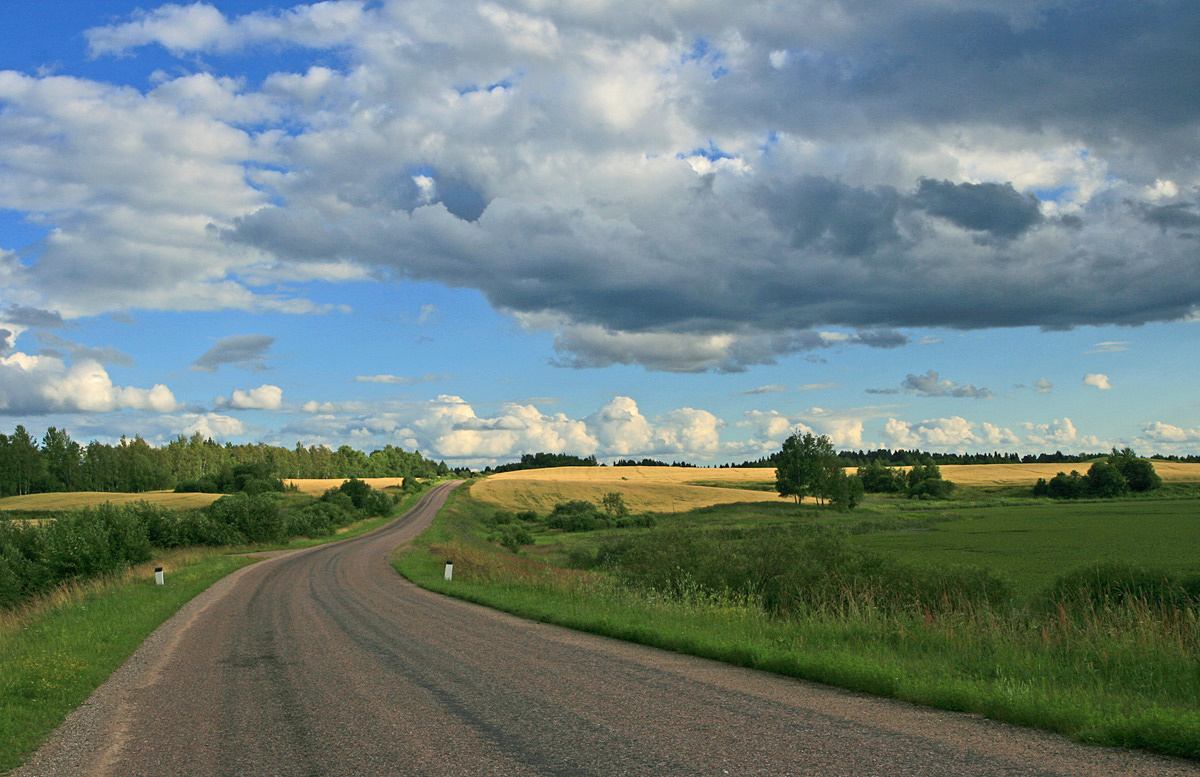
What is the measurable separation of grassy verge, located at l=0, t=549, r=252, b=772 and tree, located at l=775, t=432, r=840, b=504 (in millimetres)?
89218

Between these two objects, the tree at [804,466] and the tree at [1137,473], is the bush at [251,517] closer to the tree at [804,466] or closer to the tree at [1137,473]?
the tree at [804,466]

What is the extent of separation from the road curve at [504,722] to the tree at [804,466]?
98442 millimetres

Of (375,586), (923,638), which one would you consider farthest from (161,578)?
(923,638)

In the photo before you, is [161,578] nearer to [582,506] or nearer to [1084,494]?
[582,506]

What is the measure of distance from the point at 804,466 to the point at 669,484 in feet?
81.8

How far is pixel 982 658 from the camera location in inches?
446

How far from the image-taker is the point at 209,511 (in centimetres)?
5850

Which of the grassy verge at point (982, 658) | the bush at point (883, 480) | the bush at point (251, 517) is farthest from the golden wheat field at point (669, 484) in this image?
the grassy verge at point (982, 658)

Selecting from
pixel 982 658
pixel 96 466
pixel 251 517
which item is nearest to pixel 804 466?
pixel 251 517

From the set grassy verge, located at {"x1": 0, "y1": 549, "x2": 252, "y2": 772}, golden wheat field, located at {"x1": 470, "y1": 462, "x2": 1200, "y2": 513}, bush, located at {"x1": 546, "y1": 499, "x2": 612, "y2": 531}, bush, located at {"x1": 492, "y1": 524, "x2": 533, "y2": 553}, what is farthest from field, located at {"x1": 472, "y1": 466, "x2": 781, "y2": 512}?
grassy verge, located at {"x1": 0, "y1": 549, "x2": 252, "y2": 772}

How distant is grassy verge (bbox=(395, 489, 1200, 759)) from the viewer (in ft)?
25.8

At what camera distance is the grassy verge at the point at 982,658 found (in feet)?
25.8

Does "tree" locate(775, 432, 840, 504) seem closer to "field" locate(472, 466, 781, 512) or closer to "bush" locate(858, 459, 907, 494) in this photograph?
"field" locate(472, 466, 781, 512)

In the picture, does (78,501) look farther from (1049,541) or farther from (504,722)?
(504,722)
